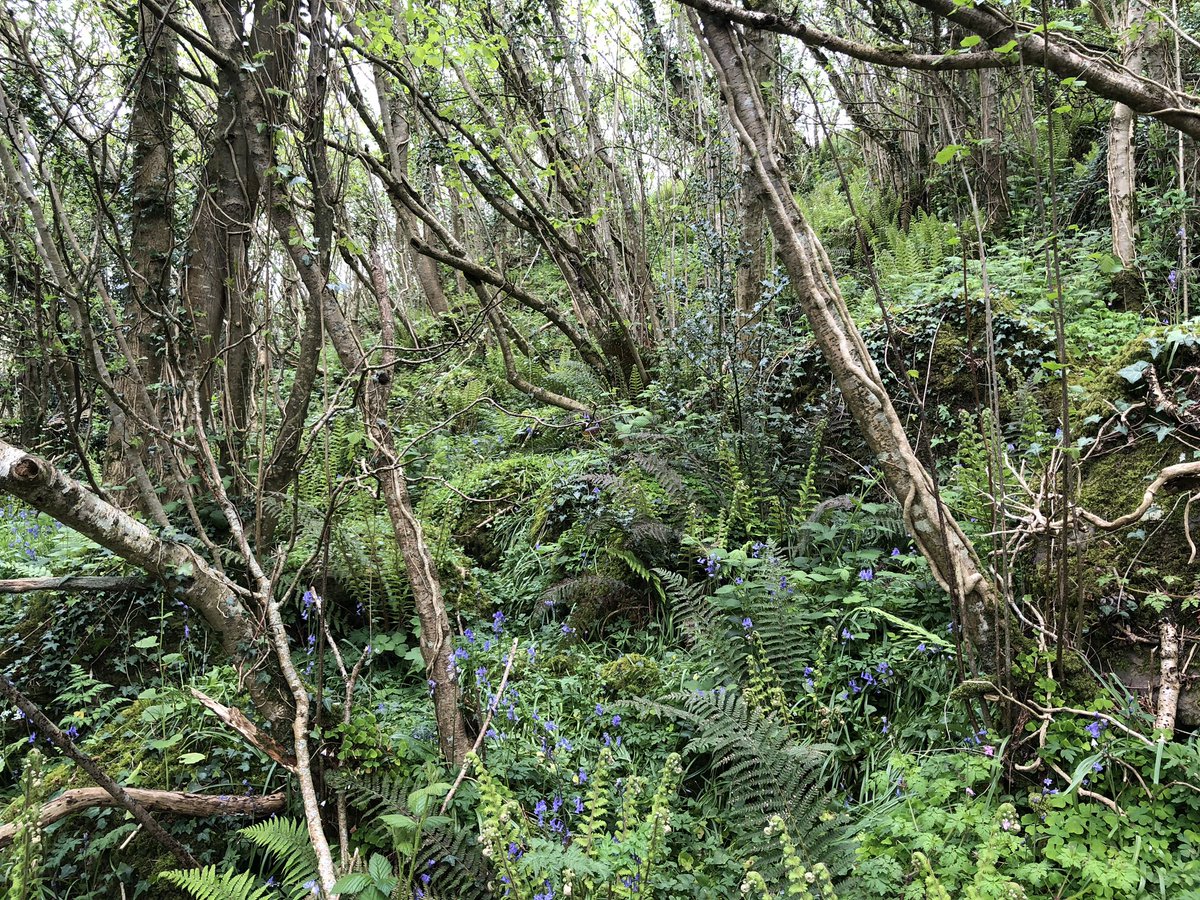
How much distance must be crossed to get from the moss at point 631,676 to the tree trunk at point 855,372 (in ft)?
4.03

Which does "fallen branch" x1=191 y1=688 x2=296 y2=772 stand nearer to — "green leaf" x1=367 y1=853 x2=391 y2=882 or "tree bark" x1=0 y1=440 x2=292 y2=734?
"tree bark" x1=0 y1=440 x2=292 y2=734

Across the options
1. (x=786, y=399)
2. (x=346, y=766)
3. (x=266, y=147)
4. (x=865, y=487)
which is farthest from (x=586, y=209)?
(x=346, y=766)

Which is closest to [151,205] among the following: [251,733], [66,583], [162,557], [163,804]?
[66,583]

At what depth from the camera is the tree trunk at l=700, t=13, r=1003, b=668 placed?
7.38 feet

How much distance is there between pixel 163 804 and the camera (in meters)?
2.21

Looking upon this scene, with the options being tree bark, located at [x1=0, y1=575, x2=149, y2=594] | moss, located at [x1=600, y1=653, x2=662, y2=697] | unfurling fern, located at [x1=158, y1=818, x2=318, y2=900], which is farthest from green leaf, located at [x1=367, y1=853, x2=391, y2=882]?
tree bark, located at [x1=0, y1=575, x2=149, y2=594]

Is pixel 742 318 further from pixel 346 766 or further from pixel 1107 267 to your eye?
pixel 346 766

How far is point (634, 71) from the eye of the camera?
6.44 m

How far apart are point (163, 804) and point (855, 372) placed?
3.00 metres

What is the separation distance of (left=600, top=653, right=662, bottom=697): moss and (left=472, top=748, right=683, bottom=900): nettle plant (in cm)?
70

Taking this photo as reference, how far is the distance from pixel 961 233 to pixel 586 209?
399 cm

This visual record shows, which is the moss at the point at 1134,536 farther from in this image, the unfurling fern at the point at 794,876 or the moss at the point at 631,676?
the moss at the point at 631,676

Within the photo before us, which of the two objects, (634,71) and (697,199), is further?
(634,71)

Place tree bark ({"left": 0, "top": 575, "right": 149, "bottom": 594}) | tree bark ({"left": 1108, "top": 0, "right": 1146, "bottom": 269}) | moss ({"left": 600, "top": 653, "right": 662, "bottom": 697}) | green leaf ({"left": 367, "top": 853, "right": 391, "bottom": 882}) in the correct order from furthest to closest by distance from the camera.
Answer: tree bark ({"left": 1108, "top": 0, "right": 1146, "bottom": 269}) → moss ({"left": 600, "top": 653, "right": 662, "bottom": 697}) → tree bark ({"left": 0, "top": 575, "right": 149, "bottom": 594}) → green leaf ({"left": 367, "top": 853, "right": 391, "bottom": 882})
